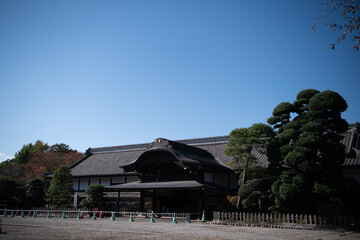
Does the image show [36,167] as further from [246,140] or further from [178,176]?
[246,140]

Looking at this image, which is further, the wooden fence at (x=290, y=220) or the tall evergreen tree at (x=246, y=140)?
the tall evergreen tree at (x=246, y=140)

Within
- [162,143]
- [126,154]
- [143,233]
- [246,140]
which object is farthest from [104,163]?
[143,233]

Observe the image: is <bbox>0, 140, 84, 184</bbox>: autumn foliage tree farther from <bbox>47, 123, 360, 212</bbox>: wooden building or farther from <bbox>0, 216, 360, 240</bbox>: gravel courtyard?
<bbox>0, 216, 360, 240</bbox>: gravel courtyard

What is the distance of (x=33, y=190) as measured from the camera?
31938 mm

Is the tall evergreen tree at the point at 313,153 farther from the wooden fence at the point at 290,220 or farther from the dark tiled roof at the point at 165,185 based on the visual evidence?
the dark tiled roof at the point at 165,185

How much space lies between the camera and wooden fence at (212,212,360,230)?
1560cm

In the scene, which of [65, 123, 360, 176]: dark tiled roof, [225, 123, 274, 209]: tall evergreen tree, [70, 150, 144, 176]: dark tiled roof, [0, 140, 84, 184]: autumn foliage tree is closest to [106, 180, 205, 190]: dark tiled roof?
[225, 123, 274, 209]: tall evergreen tree

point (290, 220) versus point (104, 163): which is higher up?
point (104, 163)

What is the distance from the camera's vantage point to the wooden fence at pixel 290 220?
614 inches

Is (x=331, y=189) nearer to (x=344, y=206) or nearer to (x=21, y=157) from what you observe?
(x=344, y=206)

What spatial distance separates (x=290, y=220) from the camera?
56.4ft

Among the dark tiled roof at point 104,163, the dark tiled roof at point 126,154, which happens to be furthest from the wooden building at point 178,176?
the dark tiled roof at point 104,163

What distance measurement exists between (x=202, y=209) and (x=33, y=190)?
19.7 metres

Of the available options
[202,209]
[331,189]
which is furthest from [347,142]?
[202,209]
